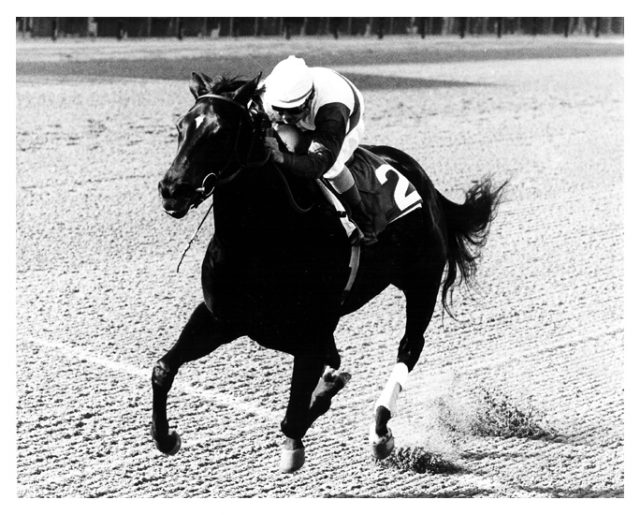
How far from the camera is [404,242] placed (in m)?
5.16

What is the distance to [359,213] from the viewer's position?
4.71m

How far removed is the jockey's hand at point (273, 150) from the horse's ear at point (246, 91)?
0.56 ft

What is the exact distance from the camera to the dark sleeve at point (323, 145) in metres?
4.14

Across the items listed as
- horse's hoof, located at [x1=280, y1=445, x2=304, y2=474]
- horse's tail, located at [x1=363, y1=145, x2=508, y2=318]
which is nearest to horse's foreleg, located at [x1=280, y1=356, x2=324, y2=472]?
horse's hoof, located at [x1=280, y1=445, x2=304, y2=474]

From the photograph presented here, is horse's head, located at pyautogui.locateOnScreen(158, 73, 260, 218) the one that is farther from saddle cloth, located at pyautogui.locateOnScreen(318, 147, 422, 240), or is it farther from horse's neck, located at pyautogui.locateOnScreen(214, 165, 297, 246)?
saddle cloth, located at pyautogui.locateOnScreen(318, 147, 422, 240)

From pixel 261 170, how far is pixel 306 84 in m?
0.35

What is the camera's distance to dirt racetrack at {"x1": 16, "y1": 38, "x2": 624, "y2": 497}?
202 inches

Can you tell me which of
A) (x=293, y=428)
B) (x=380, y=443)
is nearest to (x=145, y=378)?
(x=380, y=443)

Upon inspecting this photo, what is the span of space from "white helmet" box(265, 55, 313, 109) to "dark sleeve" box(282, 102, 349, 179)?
0.14m

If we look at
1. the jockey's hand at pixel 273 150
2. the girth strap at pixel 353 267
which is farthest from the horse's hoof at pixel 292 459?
the jockey's hand at pixel 273 150

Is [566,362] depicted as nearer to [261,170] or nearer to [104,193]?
[261,170]

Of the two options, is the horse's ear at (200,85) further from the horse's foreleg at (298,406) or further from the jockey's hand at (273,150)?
the horse's foreleg at (298,406)

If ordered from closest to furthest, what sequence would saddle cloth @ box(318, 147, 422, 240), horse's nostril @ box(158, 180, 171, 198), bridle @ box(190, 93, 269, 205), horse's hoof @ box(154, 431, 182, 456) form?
horse's nostril @ box(158, 180, 171, 198)
bridle @ box(190, 93, 269, 205)
horse's hoof @ box(154, 431, 182, 456)
saddle cloth @ box(318, 147, 422, 240)

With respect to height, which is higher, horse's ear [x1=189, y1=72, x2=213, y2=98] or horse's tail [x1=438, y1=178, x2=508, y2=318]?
horse's ear [x1=189, y1=72, x2=213, y2=98]
